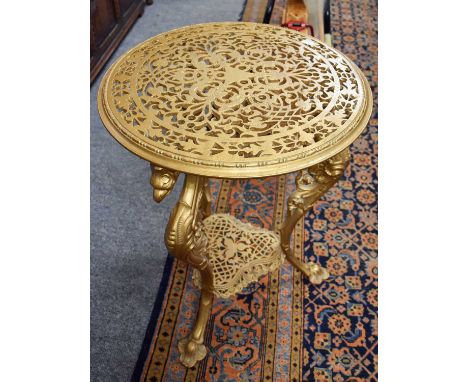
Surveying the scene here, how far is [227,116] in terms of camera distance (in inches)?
37.8

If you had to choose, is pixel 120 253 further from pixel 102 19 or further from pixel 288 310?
pixel 102 19

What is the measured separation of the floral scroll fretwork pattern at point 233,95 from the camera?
893mm

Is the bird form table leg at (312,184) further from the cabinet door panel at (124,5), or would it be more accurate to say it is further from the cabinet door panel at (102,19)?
the cabinet door panel at (124,5)

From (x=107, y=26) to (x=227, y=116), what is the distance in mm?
1705

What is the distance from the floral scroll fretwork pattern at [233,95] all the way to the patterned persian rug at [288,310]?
2.05ft

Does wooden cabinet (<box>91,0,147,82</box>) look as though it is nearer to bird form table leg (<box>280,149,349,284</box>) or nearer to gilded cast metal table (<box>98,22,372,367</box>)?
gilded cast metal table (<box>98,22,372,367</box>)

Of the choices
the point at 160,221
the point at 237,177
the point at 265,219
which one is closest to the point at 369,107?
the point at 237,177

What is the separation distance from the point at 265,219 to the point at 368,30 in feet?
5.62

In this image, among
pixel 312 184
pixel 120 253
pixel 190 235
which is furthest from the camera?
pixel 120 253

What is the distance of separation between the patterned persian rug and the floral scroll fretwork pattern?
0.62m

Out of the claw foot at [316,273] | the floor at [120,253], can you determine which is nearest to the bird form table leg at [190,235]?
the floor at [120,253]

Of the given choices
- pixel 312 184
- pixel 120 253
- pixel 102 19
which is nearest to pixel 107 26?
pixel 102 19

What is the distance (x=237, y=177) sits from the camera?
2.74ft

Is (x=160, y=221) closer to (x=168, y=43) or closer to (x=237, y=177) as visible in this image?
(x=168, y=43)
